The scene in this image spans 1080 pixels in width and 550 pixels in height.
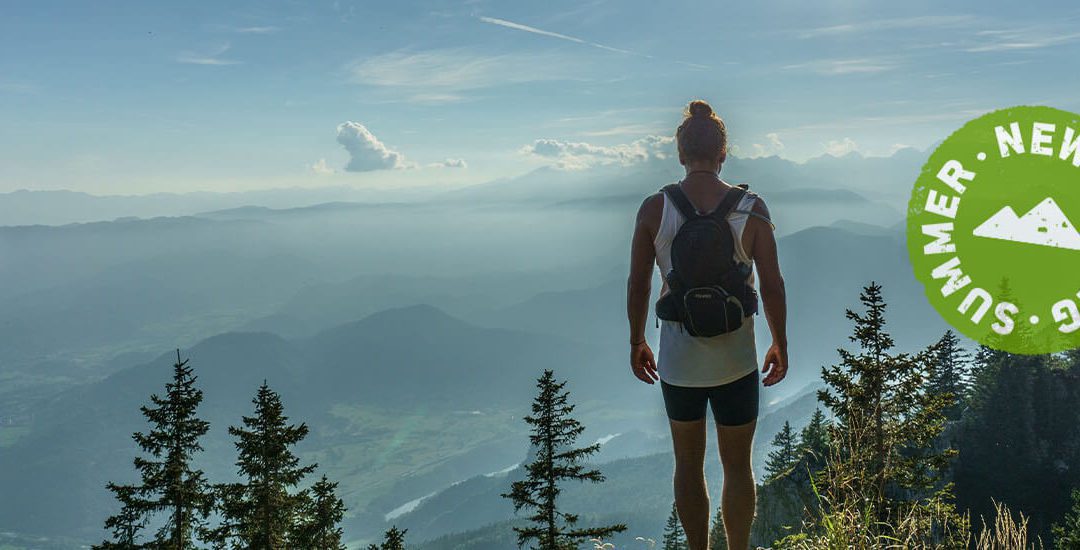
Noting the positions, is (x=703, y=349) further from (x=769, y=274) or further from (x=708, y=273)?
(x=769, y=274)

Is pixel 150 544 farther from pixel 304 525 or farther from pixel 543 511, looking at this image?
pixel 543 511

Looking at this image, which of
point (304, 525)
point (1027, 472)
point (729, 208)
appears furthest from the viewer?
point (1027, 472)

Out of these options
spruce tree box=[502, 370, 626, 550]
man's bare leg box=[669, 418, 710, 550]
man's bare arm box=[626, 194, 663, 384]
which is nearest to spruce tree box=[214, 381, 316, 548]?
spruce tree box=[502, 370, 626, 550]

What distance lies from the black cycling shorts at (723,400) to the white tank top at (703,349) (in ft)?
0.21

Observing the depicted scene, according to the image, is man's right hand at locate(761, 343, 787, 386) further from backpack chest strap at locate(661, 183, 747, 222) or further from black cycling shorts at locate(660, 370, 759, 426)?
backpack chest strap at locate(661, 183, 747, 222)

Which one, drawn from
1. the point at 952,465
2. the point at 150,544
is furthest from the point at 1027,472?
the point at 150,544

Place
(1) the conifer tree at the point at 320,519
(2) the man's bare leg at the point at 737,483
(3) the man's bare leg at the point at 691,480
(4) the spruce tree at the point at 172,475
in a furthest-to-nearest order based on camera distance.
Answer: (1) the conifer tree at the point at 320,519, (4) the spruce tree at the point at 172,475, (3) the man's bare leg at the point at 691,480, (2) the man's bare leg at the point at 737,483

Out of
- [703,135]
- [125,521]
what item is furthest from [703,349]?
[125,521]

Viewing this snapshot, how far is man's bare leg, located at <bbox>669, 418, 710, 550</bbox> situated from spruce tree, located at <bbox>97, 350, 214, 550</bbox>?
49.9 ft

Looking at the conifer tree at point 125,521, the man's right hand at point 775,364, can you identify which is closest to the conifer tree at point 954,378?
the conifer tree at point 125,521

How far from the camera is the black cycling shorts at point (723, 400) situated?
5102 mm

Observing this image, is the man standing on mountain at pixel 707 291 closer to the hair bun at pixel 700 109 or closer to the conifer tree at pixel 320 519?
the hair bun at pixel 700 109

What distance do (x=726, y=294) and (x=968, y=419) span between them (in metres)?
53.4

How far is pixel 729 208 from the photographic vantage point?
4.86 m
